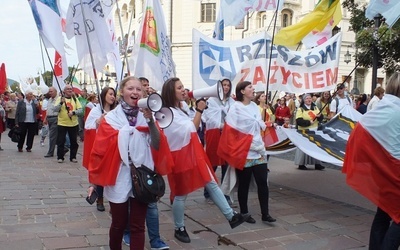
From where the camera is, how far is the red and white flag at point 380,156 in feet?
12.3

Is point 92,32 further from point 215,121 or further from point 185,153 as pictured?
point 185,153

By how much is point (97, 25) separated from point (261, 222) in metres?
3.62

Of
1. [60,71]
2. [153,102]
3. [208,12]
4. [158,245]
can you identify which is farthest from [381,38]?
[208,12]

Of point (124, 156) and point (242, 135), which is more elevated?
point (124, 156)

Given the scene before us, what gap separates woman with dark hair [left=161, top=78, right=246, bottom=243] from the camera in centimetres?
486

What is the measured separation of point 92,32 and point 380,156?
4559 mm

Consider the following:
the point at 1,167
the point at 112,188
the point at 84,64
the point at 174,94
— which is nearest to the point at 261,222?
the point at 174,94

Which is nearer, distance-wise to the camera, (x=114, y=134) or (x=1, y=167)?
(x=114, y=134)

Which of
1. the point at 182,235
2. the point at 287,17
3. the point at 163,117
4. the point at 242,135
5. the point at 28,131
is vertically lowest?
the point at 28,131

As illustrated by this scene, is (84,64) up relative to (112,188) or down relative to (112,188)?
up

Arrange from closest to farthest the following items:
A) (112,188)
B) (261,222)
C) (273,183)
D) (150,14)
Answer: (112,188) → (261,222) → (150,14) → (273,183)

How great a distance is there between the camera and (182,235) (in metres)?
5.02

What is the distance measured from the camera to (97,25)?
6.77 meters

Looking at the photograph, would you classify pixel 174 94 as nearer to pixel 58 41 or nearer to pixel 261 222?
pixel 261 222
